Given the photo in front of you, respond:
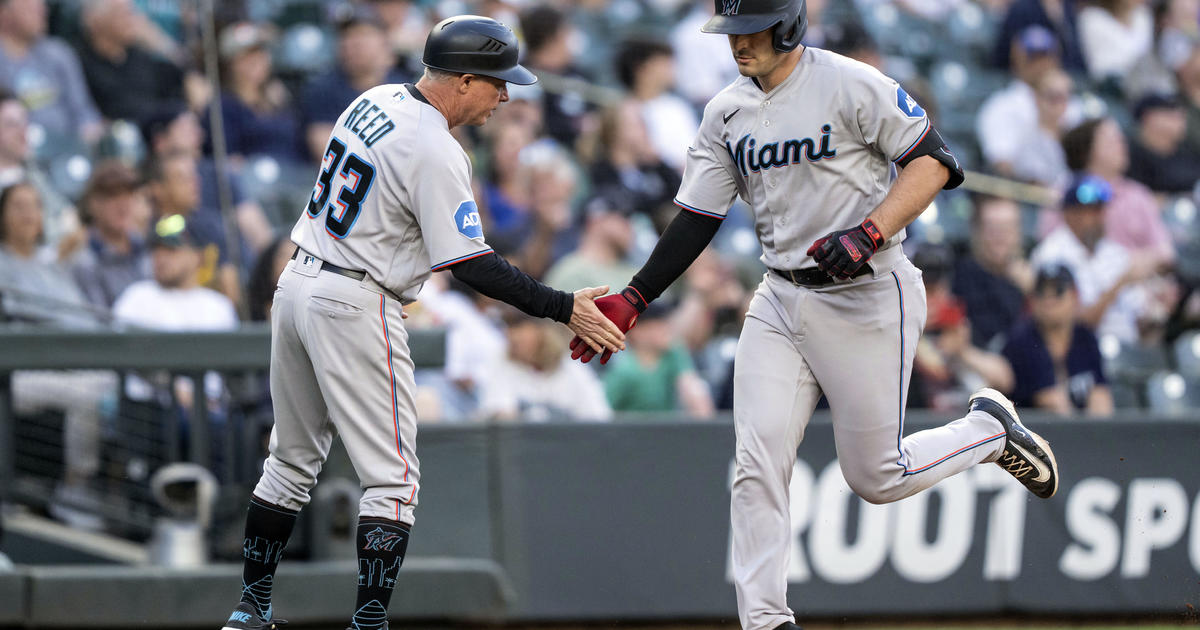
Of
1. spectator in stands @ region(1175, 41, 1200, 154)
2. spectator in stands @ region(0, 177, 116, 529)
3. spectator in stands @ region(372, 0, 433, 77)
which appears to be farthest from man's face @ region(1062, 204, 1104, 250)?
spectator in stands @ region(0, 177, 116, 529)

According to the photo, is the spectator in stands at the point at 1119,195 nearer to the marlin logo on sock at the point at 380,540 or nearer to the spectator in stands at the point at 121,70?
the spectator in stands at the point at 121,70

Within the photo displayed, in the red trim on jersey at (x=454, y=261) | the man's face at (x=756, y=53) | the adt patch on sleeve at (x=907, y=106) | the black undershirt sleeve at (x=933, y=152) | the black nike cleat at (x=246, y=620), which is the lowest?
the black nike cleat at (x=246, y=620)

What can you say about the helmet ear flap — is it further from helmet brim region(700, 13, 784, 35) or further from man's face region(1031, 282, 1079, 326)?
man's face region(1031, 282, 1079, 326)

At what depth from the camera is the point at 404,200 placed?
13.6ft

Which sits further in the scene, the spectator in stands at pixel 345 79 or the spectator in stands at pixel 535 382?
the spectator in stands at pixel 345 79

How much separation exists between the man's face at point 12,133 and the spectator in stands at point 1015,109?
6.37 metres

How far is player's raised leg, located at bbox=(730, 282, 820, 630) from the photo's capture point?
13.8ft

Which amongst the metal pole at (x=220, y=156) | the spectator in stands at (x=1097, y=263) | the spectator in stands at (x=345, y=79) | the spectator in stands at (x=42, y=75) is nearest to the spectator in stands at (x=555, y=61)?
the spectator in stands at (x=345, y=79)

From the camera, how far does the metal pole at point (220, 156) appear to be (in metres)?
7.44

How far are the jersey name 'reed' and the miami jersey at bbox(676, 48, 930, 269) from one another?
3.37 feet

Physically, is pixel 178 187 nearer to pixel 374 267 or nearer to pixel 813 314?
pixel 374 267

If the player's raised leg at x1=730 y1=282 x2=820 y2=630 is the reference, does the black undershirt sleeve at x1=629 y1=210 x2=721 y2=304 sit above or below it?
above

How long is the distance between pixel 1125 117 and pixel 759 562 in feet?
26.2

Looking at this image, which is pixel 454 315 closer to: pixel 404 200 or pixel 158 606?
pixel 158 606
